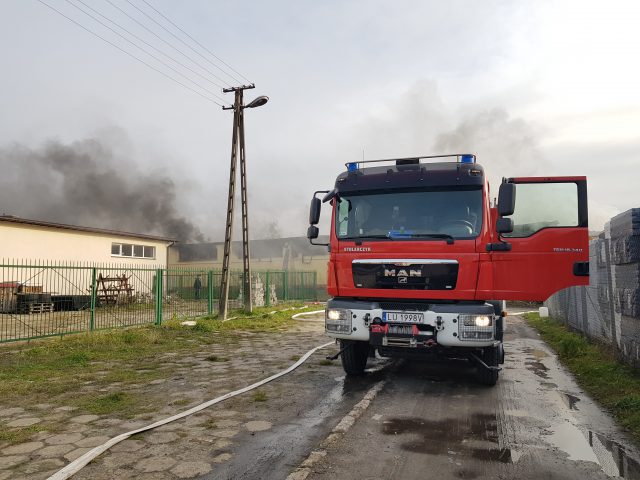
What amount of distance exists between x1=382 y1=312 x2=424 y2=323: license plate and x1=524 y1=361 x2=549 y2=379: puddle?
2987 mm

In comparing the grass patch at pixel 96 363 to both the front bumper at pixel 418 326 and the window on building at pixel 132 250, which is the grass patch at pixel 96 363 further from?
the window on building at pixel 132 250

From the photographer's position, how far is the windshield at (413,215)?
5.70 meters

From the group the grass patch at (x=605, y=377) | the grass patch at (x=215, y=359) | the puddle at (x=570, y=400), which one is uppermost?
the grass patch at (x=605, y=377)

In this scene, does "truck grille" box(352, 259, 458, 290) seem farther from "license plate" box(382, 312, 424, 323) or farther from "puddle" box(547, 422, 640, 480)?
"puddle" box(547, 422, 640, 480)

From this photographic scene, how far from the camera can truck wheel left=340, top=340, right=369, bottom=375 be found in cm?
662

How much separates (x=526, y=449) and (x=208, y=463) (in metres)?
2.74

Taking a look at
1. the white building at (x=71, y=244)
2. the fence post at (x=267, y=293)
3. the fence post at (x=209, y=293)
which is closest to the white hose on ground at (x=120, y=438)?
the fence post at (x=209, y=293)

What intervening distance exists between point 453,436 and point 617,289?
4702 mm

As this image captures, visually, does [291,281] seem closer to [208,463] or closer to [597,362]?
[597,362]

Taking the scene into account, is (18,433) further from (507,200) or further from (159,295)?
(159,295)

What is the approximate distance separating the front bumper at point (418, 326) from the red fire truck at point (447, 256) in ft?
0.04

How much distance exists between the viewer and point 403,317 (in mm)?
5617

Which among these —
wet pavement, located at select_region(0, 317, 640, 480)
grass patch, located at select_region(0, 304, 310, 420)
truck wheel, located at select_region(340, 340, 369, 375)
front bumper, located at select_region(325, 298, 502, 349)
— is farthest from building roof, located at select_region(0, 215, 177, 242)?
front bumper, located at select_region(325, 298, 502, 349)

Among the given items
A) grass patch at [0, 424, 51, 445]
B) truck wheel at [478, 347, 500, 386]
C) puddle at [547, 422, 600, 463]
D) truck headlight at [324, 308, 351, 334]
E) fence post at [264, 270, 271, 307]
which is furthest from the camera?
fence post at [264, 270, 271, 307]
